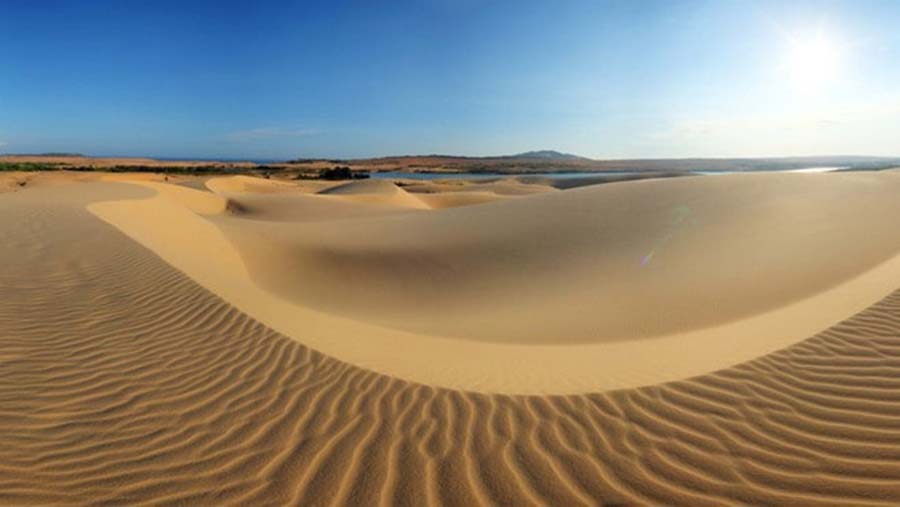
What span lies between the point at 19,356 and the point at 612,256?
11.8 m

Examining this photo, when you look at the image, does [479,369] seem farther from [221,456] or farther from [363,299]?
[363,299]

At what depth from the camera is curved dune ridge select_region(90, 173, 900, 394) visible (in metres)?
6.34

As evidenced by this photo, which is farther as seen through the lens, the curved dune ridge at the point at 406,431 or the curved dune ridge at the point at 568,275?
the curved dune ridge at the point at 568,275

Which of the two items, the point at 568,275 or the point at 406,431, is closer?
the point at 406,431

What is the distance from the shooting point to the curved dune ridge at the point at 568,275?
20.8ft

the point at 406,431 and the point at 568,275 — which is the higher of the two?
the point at 406,431

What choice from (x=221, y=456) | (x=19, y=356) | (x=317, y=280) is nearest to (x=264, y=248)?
(x=317, y=280)

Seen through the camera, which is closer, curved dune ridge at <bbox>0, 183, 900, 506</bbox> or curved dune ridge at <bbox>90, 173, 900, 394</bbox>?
curved dune ridge at <bbox>0, 183, 900, 506</bbox>

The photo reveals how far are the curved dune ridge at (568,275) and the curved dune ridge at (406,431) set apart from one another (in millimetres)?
628

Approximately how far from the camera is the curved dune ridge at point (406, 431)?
3307mm

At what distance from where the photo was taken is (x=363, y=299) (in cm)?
1133

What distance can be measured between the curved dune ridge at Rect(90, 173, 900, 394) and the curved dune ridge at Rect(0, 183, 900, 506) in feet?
2.06

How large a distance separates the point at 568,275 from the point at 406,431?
849 centimetres

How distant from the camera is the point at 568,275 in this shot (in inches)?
466
